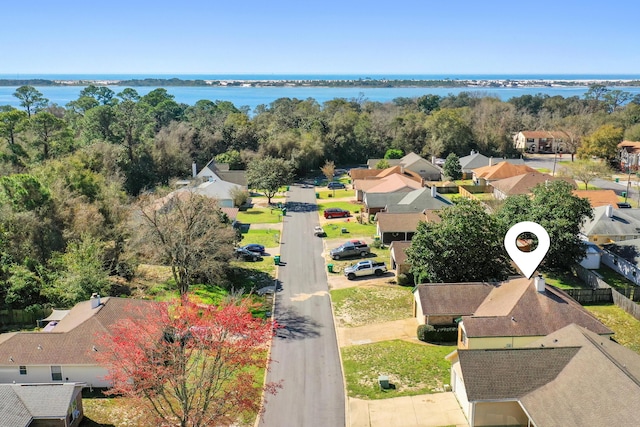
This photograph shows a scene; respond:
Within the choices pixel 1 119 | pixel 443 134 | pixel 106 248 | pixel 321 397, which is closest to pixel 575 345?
pixel 321 397

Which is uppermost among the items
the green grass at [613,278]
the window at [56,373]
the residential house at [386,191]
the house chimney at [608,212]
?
the house chimney at [608,212]

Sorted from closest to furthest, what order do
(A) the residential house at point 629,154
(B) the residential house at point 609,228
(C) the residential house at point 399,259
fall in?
(C) the residential house at point 399,259 < (B) the residential house at point 609,228 < (A) the residential house at point 629,154

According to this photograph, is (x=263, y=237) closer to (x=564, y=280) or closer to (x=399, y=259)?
(x=399, y=259)

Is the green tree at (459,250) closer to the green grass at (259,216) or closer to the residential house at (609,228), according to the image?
the residential house at (609,228)

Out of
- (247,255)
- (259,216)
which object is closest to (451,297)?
(247,255)

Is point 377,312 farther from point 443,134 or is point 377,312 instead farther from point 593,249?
point 443,134

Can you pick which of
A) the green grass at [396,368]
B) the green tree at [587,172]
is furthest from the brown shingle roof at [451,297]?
the green tree at [587,172]

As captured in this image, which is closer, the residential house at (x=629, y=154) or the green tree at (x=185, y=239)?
the green tree at (x=185, y=239)
